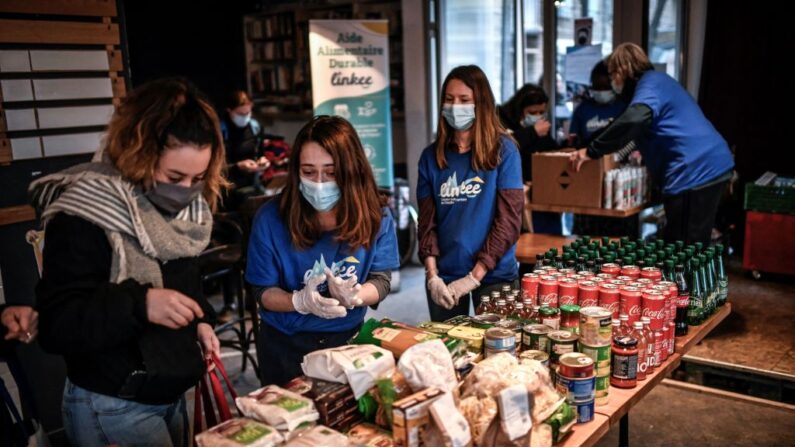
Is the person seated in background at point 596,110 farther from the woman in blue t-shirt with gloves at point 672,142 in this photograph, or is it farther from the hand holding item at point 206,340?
the hand holding item at point 206,340

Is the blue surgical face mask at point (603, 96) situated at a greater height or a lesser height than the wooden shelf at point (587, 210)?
greater

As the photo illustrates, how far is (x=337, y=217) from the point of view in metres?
2.21

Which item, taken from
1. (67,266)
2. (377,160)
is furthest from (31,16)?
(377,160)

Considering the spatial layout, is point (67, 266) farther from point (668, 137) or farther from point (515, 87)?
point (515, 87)

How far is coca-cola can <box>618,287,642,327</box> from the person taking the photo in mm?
2234

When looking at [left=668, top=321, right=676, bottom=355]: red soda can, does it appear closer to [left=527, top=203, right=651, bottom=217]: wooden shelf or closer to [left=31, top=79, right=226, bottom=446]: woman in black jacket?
[left=31, top=79, right=226, bottom=446]: woman in black jacket

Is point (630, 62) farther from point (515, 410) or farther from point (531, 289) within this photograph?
point (515, 410)

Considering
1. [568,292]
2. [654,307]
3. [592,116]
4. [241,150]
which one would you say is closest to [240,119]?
[241,150]

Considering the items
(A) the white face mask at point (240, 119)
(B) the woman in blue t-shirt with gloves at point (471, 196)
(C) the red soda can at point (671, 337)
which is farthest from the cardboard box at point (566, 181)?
(A) the white face mask at point (240, 119)

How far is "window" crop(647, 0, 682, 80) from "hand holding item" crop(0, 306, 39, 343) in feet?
17.6

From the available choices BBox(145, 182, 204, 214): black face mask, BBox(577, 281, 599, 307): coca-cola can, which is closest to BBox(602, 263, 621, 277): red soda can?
BBox(577, 281, 599, 307): coca-cola can

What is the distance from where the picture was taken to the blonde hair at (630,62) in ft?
13.0

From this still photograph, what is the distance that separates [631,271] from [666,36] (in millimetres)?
4085

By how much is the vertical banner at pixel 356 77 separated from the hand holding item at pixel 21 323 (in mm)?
4222
